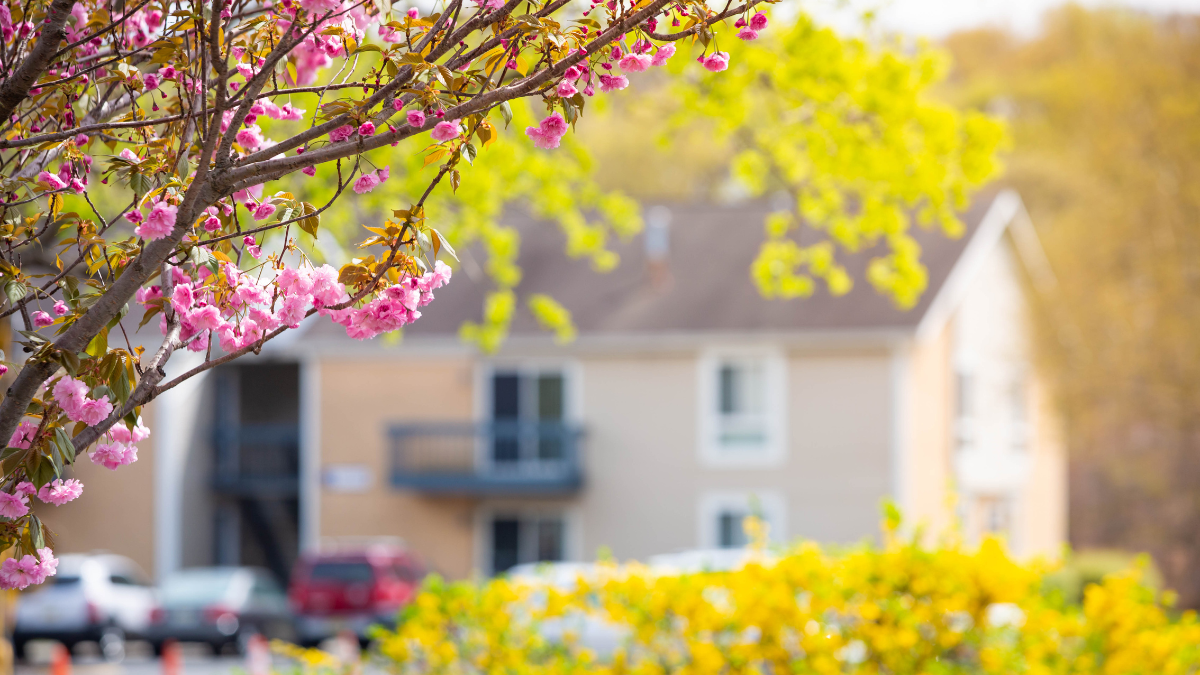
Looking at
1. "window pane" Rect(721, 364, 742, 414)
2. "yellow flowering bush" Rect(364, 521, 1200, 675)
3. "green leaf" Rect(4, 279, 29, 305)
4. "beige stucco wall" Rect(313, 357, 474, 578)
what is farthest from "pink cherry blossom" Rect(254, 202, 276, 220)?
"beige stucco wall" Rect(313, 357, 474, 578)

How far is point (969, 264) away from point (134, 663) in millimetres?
17406

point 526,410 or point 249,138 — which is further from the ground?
point 526,410

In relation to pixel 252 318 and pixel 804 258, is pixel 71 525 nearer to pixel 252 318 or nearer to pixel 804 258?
pixel 804 258

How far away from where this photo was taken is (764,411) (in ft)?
79.4

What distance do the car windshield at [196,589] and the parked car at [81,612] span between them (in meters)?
0.50

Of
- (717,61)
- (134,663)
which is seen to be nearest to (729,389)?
(134,663)

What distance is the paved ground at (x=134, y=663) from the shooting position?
60.3 ft

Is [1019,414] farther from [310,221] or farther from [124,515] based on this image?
[310,221]

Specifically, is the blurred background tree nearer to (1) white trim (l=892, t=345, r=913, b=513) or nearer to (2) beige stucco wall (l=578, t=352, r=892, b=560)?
(1) white trim (l=892, t=345, r=913, b=513)

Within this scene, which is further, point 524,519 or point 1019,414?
point 1019,414

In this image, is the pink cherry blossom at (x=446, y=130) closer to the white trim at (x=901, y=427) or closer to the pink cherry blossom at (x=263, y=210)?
the pink cherry blossom at (x=263, y=210)

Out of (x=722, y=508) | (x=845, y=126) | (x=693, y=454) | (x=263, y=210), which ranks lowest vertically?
(x=722, y=508)

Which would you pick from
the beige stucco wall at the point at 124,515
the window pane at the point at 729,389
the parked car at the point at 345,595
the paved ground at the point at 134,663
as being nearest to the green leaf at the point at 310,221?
the paved ground at the point at 134,663

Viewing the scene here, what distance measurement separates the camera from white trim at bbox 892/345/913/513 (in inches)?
909
